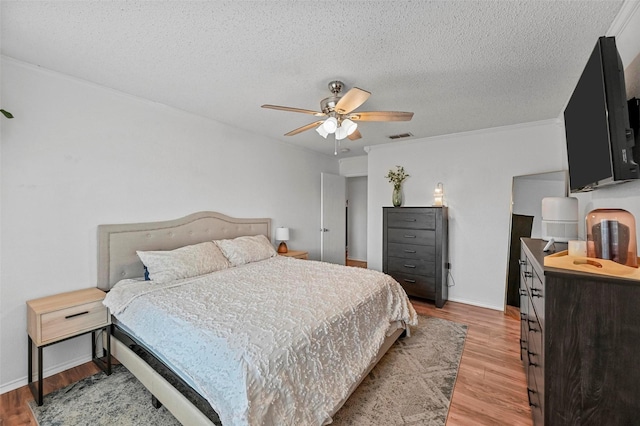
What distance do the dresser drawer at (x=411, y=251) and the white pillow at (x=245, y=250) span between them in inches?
71.8

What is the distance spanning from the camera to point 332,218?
208 inches

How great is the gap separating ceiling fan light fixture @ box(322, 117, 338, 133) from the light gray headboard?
1954 millimetres

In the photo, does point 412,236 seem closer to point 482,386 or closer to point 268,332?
point 482,386

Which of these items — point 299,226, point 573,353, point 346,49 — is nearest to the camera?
point 573,353

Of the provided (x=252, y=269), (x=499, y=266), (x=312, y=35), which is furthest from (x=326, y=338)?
(x=499, y=266)

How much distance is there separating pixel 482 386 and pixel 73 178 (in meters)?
3.81

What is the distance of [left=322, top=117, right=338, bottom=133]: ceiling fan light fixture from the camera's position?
220 cm

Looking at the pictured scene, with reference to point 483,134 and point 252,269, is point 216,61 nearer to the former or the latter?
point 252,269

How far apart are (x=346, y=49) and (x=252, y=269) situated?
2253mm

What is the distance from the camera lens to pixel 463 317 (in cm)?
340

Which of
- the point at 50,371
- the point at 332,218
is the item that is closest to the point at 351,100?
the point at 50,371

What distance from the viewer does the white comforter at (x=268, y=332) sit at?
1.28 m

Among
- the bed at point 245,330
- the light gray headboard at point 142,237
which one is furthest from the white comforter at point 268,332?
the light gray headboard at point 142,237

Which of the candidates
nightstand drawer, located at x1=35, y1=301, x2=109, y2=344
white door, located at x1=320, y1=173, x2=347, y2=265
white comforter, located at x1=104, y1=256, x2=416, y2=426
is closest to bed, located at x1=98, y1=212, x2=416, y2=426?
white comforter, located at x1=104, y1=256, x2=416, y2=426
